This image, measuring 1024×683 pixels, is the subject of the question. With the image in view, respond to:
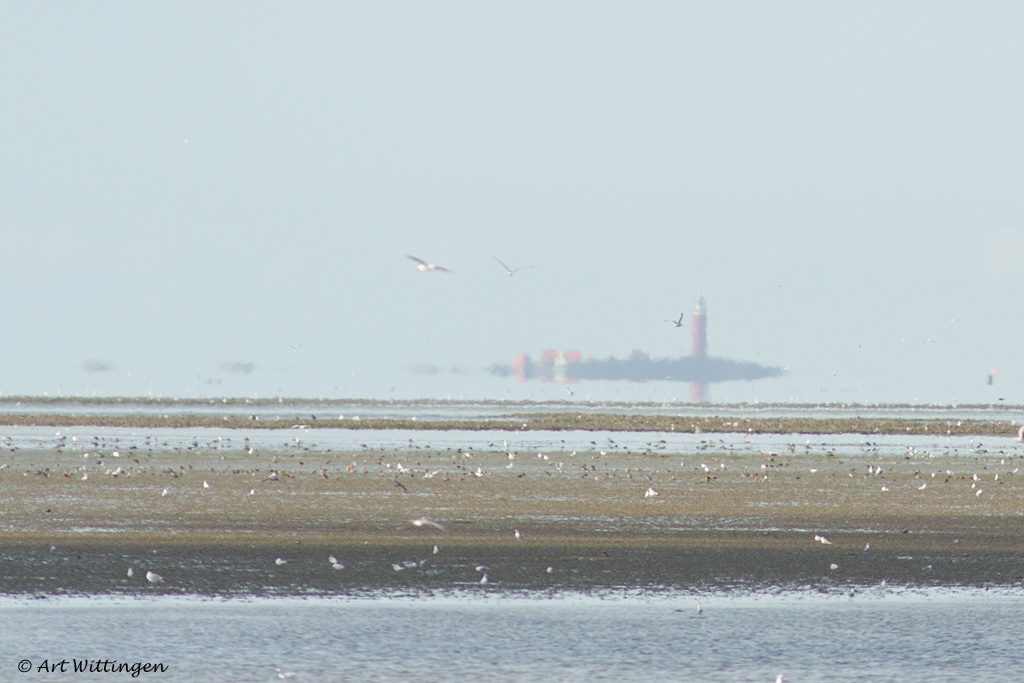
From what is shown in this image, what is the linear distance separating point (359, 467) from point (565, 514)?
12.9 metres

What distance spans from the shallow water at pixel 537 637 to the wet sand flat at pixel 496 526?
1.19 meters

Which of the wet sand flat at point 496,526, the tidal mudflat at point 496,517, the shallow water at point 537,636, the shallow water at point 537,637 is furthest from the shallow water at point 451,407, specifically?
the shallow water at point 537,637

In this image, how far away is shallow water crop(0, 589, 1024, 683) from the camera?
39.7 feet

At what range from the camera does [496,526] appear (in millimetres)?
22656

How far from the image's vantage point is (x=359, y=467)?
36406 millimetres

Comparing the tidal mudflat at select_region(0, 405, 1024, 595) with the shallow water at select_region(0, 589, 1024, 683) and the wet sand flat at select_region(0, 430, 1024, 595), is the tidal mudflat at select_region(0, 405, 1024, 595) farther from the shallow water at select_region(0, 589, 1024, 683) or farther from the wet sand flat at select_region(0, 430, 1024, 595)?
the shallow water at select_region(0, 589, 1024, 683)

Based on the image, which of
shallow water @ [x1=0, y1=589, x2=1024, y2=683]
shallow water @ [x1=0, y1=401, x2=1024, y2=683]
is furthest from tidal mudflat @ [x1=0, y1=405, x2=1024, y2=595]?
shallow water @ [x1=0, y1=589, x2=1024, y2=683]

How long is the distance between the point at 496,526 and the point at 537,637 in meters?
9.08

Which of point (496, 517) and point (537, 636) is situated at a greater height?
point (496, 517)

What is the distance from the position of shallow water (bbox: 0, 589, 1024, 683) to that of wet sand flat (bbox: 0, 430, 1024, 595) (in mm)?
1195

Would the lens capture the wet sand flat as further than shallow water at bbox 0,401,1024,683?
Yes

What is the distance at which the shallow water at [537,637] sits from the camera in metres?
12.1

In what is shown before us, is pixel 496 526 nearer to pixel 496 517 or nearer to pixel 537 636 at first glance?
pixel 496 517

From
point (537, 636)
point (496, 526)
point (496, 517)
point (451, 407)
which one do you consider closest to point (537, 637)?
point (537, 636)
